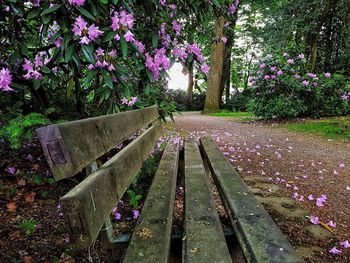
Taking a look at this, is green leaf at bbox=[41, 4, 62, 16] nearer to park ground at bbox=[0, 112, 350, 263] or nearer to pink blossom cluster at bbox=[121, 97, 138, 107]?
pink blossom cluster at bbox=[121, 97, 138, 107]

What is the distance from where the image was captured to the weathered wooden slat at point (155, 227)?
1.04 m

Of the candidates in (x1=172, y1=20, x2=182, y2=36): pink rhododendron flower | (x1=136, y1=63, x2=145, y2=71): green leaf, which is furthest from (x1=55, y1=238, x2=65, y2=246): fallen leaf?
(x1=172, y1=20, x2=182, y2=36): pink rhododendron flower

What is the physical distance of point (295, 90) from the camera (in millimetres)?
9000

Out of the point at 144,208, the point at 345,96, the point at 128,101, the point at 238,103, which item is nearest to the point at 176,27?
the point at 128,101

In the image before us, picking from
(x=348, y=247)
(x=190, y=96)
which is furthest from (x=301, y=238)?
(x=190, y=96)

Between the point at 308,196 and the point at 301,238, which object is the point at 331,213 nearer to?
the point at 308,196

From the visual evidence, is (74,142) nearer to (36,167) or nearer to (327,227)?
(327,227)

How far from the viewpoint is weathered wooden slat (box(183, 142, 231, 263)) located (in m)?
1.01

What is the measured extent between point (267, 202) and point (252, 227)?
48.7 inches

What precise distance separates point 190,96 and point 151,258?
22.9 m

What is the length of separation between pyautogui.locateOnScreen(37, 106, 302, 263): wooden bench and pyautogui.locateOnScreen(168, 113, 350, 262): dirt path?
1.95ft

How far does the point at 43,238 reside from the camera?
197 centimetres

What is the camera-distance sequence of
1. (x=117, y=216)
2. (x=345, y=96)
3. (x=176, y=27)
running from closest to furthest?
(x=117, y=216), (x=176, y=27), (x=345, y=96)

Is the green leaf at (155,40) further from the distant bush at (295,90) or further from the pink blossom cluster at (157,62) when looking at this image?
the distant bush at (295,90)
